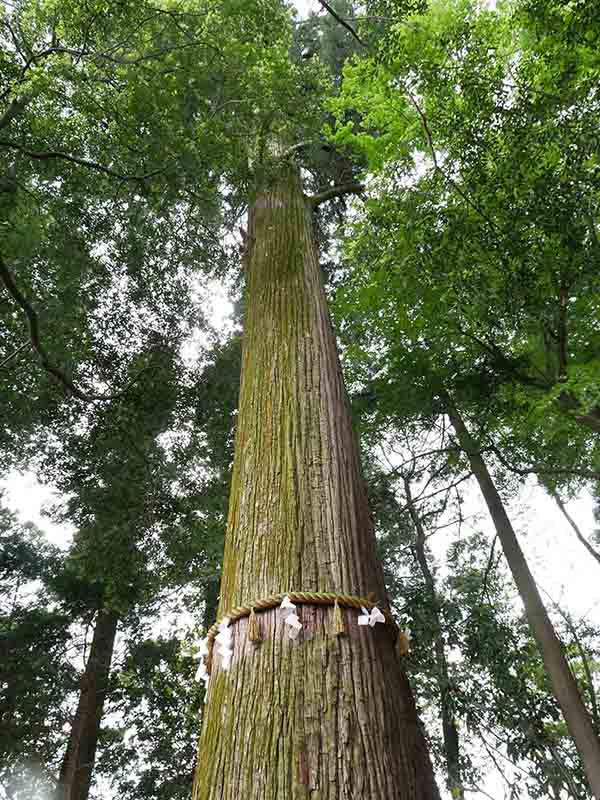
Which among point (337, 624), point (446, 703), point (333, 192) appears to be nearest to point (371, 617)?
point (337, 624)

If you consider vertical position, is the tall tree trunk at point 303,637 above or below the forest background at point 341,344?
below

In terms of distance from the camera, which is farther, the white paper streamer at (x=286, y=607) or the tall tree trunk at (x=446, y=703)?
the tall tree trunk at (x=446, y=703)

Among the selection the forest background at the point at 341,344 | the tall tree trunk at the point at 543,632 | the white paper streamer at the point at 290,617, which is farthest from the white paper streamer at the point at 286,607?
the tall tree trunk at the point at 543,632

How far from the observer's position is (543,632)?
5258mm

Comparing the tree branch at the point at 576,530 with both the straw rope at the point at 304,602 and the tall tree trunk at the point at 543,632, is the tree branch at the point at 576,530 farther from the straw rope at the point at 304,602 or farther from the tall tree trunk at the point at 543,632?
the straw rope at the point at 304,602

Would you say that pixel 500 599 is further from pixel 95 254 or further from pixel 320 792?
pixel 320 792

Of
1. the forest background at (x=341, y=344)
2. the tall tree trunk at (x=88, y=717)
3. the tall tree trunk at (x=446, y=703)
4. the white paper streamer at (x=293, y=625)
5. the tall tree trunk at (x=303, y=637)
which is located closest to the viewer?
the tall tree trunk at (x=303, y=637)

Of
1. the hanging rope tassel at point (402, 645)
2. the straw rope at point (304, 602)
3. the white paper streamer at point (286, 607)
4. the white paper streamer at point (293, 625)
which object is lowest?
the white paper streamer at point (293, 625)

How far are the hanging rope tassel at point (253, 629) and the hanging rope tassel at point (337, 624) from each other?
0.19 m

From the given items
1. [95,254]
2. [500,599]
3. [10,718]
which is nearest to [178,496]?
[95,254]

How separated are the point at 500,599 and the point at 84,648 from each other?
6959 mm

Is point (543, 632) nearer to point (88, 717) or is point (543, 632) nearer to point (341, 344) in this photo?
point (341, 344)

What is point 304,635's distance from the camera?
1233 mm

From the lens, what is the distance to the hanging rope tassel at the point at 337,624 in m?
1.24
